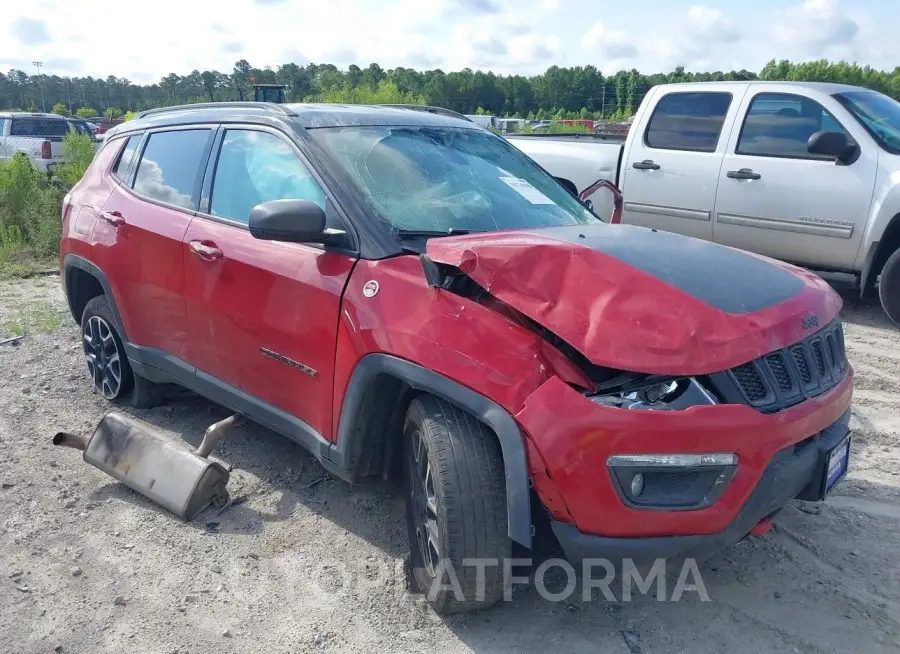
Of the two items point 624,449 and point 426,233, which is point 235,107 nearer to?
point 426,233

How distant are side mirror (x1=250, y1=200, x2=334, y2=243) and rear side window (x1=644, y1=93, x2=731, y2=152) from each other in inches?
208

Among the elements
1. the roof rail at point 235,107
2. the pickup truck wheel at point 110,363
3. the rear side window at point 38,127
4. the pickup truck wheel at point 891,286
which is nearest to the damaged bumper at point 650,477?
the roof rail at point 235,107

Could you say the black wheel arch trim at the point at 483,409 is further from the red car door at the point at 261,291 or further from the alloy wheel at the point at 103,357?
the alloy wheel at the point at 103,357

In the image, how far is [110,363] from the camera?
470 cm

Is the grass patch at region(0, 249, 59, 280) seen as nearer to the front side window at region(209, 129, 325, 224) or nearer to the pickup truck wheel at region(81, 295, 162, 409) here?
the pickup truck wheel at region(81, 295, 162, 409)

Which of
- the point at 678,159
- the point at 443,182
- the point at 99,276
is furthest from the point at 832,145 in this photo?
the point at 99,276

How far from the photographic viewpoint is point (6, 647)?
8.68 ft

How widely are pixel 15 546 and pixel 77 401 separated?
1794 millimetres

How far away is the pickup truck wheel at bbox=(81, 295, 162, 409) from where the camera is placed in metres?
4.59

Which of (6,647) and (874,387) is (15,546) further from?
(874,387)

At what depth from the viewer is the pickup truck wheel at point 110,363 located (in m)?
4.59

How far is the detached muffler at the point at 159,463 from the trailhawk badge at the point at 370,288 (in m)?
1.19

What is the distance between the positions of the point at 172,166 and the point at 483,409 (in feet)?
8.45

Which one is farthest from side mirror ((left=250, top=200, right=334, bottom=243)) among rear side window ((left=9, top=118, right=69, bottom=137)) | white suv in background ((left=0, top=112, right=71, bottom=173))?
rear side window ((left=9, top=118, right=69, bottom=137))
